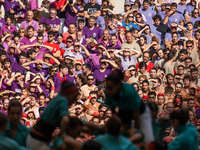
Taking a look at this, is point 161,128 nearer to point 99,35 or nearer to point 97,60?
point 97,60

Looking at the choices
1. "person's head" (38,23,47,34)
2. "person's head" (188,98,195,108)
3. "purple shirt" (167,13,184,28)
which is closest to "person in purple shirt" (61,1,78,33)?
"person's head" (38,23,47,34)

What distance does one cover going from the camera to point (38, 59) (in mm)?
10664

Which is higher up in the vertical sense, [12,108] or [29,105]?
[12,108]

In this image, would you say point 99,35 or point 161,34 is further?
point 161,34

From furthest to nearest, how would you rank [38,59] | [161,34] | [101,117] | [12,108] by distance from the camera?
1. [161,34]
2. [38,59]
3. [101,117]
4. [12,108]

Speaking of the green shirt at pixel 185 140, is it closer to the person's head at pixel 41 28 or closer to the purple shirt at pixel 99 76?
the purple shirt at pixel 99 76

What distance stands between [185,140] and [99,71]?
231 inches

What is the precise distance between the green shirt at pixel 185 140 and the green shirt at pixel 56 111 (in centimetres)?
142

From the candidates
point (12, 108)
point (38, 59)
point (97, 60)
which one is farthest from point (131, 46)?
point (12, 108)

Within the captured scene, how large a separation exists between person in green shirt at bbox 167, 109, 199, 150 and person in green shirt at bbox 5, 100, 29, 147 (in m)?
1.90

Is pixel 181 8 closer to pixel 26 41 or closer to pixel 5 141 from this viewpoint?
pixel 26 41

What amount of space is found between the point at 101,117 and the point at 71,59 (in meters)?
2.48

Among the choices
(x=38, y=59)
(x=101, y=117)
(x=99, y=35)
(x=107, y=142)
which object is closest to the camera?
(x=107, y=142)

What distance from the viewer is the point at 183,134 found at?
16.8 ft
